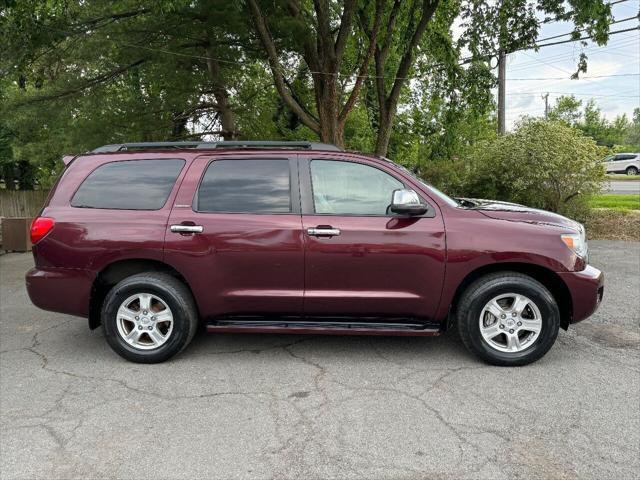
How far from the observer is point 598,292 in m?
4.04

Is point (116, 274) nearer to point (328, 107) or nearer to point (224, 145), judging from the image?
point (224, 145)

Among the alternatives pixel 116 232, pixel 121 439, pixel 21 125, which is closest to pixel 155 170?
pixel 116 232

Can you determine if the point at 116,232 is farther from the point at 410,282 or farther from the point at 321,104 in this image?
the point at 321,104

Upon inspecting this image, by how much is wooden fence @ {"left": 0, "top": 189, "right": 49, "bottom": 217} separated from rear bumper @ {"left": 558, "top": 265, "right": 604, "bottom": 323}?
52.9 ft

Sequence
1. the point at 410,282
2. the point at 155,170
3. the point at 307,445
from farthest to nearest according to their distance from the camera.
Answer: the point at 155,170 → the point at 410,282 → the point at 307,445

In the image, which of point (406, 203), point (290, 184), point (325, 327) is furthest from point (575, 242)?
point (290, 184)

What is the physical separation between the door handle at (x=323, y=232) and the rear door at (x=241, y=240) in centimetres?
10

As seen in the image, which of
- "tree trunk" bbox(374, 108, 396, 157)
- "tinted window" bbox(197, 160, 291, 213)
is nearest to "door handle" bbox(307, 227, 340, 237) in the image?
"tinted window" bbox(197, 160, 291, 213)

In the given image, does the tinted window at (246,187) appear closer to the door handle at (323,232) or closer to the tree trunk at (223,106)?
the door handle at (323,232)

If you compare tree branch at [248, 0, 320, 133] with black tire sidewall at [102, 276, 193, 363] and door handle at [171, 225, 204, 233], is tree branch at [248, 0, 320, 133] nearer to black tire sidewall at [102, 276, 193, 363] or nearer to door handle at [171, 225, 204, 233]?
door handle at [171, 225, 204, 233]

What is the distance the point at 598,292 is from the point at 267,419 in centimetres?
279

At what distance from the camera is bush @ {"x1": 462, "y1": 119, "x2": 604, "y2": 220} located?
10.4 m

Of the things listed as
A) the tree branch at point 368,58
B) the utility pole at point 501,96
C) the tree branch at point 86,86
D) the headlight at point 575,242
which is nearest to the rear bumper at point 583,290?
the headlight at point 575,242

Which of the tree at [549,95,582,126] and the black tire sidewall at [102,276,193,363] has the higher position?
the tree at [549,95,582,126]
